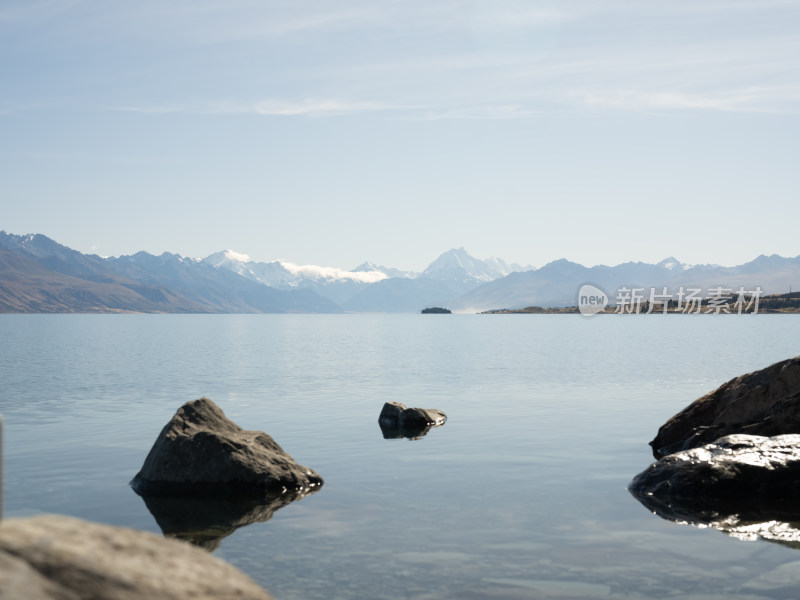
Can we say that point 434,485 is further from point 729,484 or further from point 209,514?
point 729,484

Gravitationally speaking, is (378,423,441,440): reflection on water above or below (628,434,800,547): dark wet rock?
below

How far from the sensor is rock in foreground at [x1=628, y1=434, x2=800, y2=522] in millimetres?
18625

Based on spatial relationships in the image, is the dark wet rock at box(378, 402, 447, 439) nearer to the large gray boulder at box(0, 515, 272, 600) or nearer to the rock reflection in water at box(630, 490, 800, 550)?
the rock reflection in water at box(630, 490, 800, 550)

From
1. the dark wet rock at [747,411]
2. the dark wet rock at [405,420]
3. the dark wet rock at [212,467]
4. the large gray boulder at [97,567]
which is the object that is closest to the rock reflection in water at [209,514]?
the dark wet rock at [212,467]

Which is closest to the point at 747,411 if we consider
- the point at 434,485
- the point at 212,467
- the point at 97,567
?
the point at 434,485

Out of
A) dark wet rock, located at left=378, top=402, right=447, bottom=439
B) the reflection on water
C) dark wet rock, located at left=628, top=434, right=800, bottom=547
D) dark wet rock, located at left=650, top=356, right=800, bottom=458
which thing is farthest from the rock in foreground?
dark wet rock, located at left=378, top=402, right=447, bottom=439

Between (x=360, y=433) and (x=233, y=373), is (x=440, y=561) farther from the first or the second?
(x=233, y=373)

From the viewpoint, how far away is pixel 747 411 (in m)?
24.5

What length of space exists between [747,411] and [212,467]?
17107 mm

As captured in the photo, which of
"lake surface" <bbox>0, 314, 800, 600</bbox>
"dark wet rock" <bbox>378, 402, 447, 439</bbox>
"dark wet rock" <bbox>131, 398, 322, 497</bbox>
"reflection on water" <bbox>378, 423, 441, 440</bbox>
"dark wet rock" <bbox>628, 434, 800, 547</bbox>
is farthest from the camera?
"dark wet rock" <bbox>378, 402, 447, 439</bbox>

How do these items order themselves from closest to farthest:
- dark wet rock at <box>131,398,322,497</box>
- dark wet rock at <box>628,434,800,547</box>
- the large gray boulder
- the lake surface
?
1. the large gray boulder
2. the lake surface
3. dark wet rock at <box>628,434,800,547</box>
4. dark wet rock at <box>131,398,322,497</box>

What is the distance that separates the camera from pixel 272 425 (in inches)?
1368

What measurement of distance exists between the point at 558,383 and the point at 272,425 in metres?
26.3

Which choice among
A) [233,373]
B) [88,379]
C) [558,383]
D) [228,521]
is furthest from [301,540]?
[233,373]
